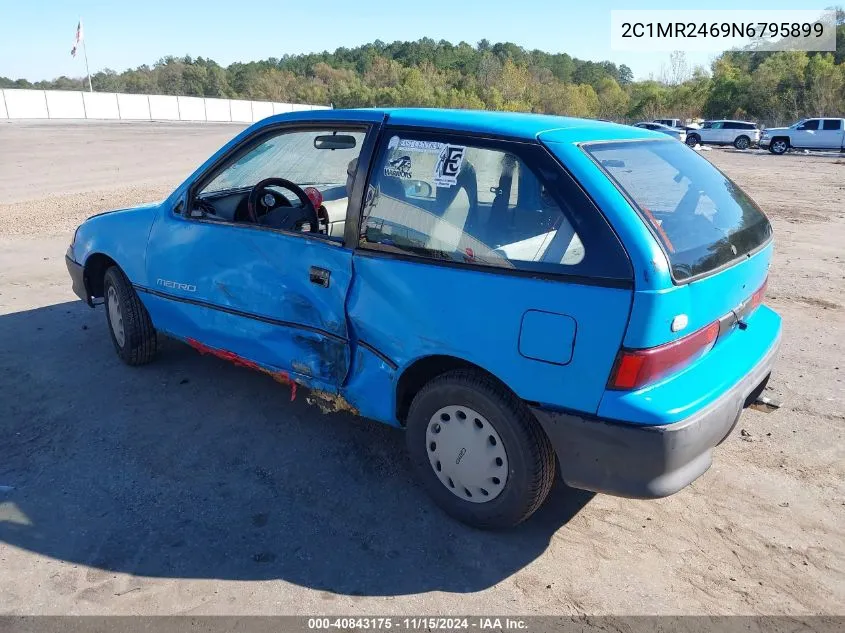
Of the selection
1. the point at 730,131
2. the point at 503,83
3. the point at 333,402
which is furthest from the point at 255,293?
the point at 503,83

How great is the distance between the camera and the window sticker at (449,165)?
9.62 ft

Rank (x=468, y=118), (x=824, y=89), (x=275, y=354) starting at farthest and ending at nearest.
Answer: (x=824, y=89), (x=275, y=354), (x=468, y=118)

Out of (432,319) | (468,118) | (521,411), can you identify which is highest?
(468,118)

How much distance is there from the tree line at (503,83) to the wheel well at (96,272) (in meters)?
23.3

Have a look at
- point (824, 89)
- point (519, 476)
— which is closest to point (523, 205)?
point (519, 476)

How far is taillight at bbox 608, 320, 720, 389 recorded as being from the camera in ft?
7.77

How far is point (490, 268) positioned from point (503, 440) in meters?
0.72

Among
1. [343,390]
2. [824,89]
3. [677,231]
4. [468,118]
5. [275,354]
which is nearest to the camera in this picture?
[677,231]

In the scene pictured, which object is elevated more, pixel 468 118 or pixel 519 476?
pixel 468 118

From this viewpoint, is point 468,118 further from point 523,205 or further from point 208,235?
point 208,235

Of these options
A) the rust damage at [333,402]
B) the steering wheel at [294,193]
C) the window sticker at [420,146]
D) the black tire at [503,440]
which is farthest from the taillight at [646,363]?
the steering wheel at [294,193]

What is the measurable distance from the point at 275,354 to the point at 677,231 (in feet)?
7.04

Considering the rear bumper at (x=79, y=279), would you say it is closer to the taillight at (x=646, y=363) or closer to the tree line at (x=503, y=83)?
the taillight at (x=646, y=363)

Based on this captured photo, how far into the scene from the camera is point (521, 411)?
2678 mm
